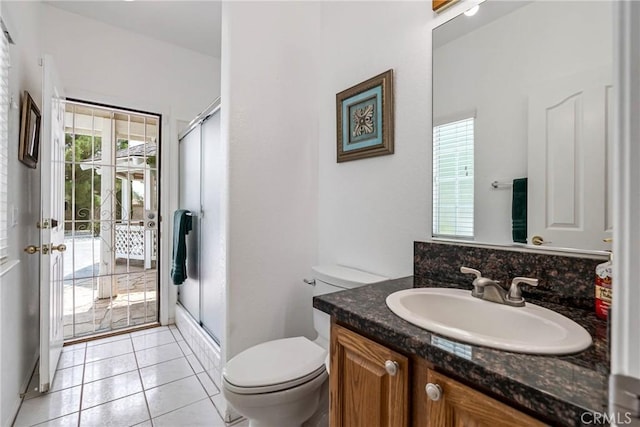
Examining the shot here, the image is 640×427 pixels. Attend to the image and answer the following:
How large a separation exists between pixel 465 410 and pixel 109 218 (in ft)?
10.3

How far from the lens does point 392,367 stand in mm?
713

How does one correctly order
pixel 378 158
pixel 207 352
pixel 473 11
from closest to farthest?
pixel 473 11 → pixel 378 158 → pixel 207 352

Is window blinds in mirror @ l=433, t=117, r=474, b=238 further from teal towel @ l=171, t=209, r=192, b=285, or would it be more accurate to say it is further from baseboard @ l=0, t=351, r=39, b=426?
baseboard @ l=0, t=351, r=39, b=426

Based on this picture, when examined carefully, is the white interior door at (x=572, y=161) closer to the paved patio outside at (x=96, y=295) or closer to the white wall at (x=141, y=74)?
the white wall at (x=141, y=74)

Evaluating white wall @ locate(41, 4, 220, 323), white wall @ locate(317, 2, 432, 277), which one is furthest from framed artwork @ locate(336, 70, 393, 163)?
white wall @ locate(41, 4, 220, 323)

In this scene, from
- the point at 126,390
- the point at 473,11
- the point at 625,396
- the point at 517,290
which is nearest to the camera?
the point at 625,396

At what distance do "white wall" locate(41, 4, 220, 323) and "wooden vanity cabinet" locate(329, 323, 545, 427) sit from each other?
2.51m

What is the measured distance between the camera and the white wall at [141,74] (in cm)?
239

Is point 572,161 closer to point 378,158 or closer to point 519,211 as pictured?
point 519,211

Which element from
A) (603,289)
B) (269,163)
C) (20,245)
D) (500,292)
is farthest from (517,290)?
(20,245)

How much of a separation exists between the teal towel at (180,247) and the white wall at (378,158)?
4.17 ft

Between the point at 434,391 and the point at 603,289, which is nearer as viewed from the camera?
the point at 434,391

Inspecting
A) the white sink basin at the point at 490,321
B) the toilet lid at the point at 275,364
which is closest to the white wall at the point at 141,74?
the toilet lid at the point at 275,364

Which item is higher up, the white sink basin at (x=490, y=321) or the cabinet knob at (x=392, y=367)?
Result: the white sink basin at (x=490, y=321)
